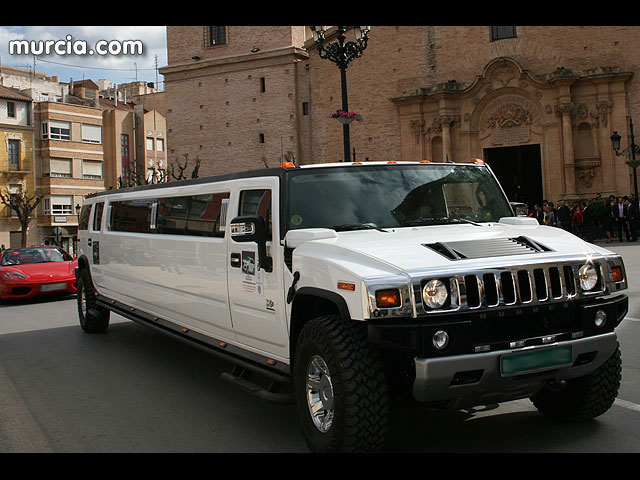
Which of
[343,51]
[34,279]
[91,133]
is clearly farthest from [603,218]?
[91,133]

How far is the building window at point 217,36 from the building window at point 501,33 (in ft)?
59.6

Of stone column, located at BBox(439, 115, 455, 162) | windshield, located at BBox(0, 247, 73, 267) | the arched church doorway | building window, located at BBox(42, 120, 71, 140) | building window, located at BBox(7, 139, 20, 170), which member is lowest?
windshield, located at BBox(0, 247, 73, 267)

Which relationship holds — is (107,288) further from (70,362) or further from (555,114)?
(555,114)

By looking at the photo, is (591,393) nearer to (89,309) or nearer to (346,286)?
(346,286)

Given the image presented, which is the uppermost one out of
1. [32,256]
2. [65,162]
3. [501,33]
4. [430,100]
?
[501,33]

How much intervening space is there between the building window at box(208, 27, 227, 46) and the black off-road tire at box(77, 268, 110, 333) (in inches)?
1500

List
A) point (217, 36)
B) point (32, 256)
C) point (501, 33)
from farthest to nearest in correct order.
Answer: point (217, 36), point (501, 33), point (32, 256)

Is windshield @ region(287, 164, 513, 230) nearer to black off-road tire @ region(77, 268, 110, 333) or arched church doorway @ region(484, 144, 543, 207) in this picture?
black off-road tire @ region(77, 268, 110, 333)

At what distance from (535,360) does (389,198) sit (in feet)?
6.13

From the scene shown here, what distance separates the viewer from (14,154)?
63062 millimetres

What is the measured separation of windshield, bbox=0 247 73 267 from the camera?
55.1 feet

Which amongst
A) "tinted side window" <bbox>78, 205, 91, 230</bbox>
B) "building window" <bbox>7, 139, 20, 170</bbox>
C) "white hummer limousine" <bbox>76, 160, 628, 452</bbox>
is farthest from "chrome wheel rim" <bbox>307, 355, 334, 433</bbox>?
"building window" <bbox>7, 139, 20, 170</bbox>

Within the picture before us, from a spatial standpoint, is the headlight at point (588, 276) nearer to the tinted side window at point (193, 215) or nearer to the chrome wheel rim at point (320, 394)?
the chrome wheel rim at point (320, 394)

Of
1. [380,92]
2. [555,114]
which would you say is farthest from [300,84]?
[555,114]
